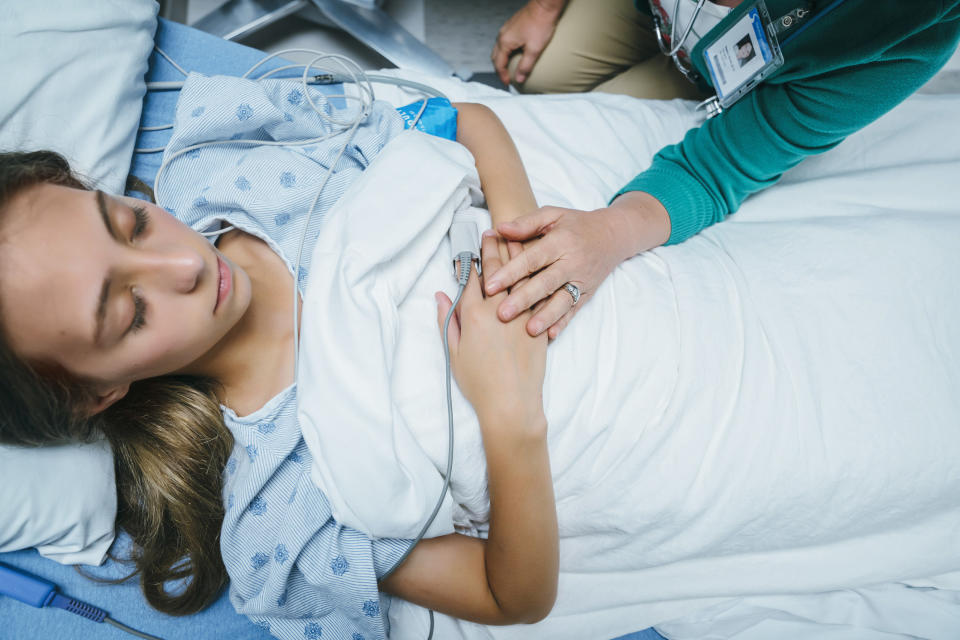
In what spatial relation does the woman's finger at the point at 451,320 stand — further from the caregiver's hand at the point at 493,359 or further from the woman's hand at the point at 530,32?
the woman's hand at the point at 530,32

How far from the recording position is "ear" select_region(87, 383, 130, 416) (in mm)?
725

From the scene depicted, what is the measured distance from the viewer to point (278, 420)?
0.78m

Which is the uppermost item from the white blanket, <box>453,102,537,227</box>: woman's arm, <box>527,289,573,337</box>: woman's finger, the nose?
the nose

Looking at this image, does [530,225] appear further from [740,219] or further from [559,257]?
[740,219]

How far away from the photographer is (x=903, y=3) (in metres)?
0.64

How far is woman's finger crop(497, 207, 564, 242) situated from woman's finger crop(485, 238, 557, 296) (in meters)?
0.03

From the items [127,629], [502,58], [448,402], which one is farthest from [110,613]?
[502,58]

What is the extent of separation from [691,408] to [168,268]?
70 cm

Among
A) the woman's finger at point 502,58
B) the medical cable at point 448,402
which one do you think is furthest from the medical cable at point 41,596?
the woman's finger at point 502,58

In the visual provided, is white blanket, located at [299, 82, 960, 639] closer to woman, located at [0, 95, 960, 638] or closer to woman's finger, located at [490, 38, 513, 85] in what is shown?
woman, located at [0, 95, 960, 638]

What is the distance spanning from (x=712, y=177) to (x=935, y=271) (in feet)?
1.12

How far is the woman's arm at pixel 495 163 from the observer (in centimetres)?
86

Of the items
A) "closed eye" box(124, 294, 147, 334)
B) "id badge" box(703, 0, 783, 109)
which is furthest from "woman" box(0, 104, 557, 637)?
"id badge" box(703, 0, 783, 109)

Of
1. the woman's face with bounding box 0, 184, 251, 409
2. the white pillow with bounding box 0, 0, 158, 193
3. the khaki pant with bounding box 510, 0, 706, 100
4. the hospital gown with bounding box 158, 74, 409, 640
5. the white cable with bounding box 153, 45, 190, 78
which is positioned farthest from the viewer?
the khaki pant with bounding box 510, 0, 706, 100
